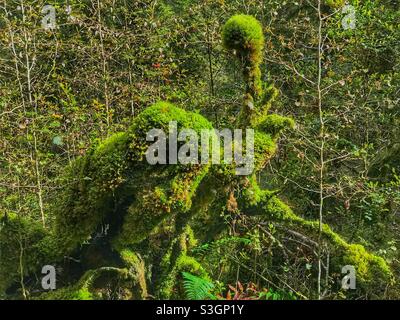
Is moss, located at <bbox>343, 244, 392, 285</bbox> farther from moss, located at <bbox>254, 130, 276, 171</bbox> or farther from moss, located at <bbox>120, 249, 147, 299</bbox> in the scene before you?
moss, located at <bbox>120, 249, 147, 299</bbox>

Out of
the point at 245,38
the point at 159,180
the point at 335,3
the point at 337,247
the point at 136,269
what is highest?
the point at 335,3

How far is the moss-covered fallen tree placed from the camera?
4.36 m

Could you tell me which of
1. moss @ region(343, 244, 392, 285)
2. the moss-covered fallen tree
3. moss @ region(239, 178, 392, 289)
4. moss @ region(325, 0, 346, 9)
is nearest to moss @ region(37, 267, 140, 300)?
the moss-covered fallen tree

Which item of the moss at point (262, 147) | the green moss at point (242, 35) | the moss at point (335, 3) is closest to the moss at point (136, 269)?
the moss at point (262, 147)

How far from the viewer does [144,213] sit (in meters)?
4.43

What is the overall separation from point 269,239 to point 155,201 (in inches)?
76.8

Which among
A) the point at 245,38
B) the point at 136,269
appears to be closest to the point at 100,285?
the point at 136,269

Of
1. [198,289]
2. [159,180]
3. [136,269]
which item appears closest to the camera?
[198,289]

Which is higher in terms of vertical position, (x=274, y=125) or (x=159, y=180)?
(x=274, y=125)

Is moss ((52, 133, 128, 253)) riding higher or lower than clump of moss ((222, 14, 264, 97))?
lower

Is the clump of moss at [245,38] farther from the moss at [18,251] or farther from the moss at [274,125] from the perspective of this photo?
the moss at [18,251]

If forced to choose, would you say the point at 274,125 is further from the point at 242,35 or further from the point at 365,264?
the point at 365,264
